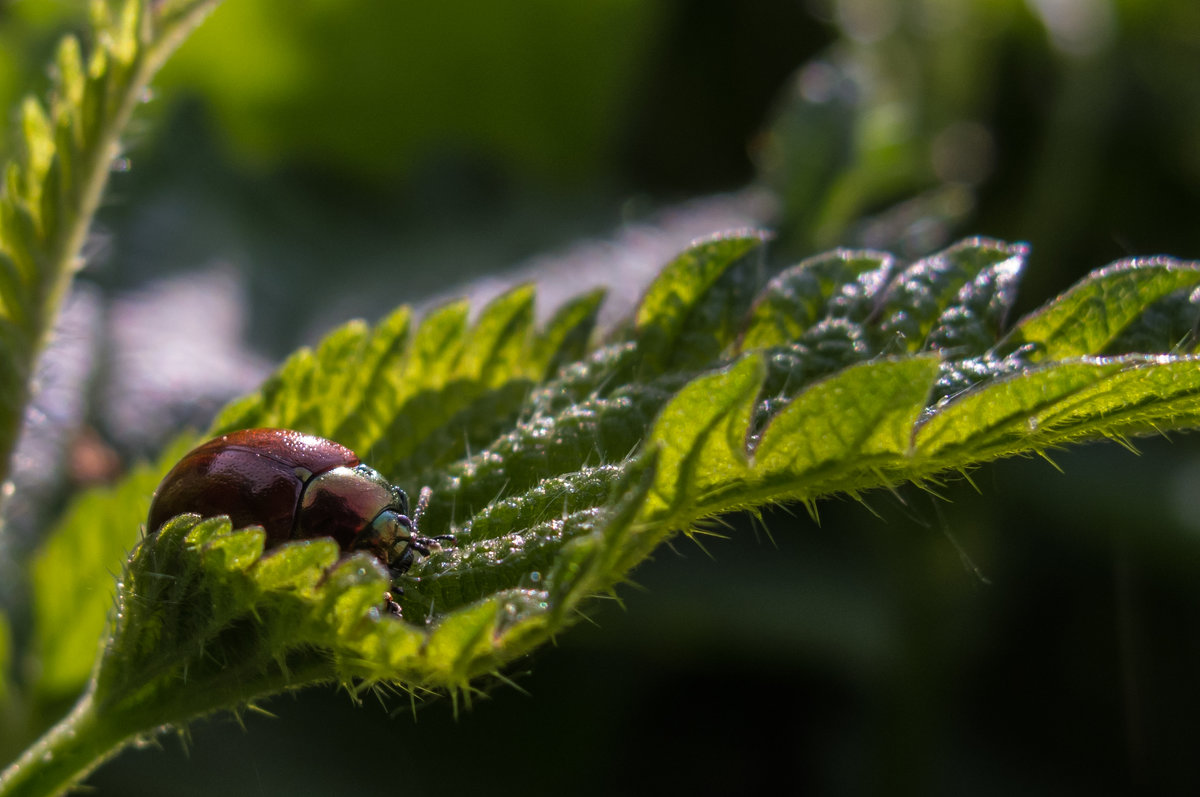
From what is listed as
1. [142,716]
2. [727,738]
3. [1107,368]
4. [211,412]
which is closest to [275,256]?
[211,412]

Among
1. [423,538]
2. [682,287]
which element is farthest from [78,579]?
[682,287]

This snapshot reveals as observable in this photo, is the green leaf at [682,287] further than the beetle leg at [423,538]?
Yes

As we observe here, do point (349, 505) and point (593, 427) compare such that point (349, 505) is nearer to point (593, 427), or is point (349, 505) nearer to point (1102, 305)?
point (593, 427)

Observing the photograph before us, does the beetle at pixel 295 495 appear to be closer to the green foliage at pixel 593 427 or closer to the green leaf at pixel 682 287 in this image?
the green foliage at pixel 593 427

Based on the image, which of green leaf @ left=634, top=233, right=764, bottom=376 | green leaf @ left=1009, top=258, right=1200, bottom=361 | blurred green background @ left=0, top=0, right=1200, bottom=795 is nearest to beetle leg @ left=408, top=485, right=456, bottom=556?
green leaf @ left=634, top=233, right=764, bottom=376

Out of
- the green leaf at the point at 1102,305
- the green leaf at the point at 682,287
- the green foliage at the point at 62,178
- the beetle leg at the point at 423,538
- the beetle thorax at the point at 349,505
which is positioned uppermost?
the green foliage at the point at 62,178

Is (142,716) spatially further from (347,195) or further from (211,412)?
(347,195)

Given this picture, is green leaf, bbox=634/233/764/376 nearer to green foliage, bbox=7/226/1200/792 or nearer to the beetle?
green foliage, bbox=7/226/1200/792

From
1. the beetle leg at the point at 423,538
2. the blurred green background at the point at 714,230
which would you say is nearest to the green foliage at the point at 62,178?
the beetle leg at the point at 423,538
